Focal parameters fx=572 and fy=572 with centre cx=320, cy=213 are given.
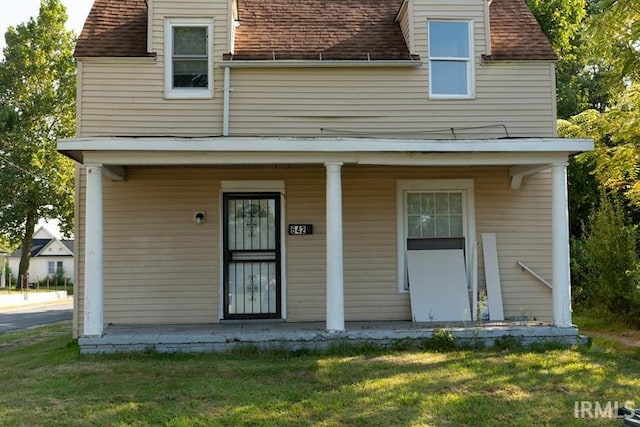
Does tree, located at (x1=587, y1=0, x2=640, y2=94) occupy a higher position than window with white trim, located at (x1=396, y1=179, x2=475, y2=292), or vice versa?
tree, located at (x1=587, y1=0, x2=640, y2=94)

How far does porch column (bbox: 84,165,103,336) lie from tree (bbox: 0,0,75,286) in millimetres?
25451

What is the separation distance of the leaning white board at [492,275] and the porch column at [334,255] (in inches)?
107

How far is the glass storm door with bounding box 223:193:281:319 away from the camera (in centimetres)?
901

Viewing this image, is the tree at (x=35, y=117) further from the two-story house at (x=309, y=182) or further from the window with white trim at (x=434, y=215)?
the window with white trim at (x=434, y=215)

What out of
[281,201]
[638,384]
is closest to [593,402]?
[638,384]

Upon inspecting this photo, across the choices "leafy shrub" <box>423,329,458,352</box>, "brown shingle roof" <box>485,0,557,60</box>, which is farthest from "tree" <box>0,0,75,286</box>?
"leafy shrub" <box>423,329,458,352</box>

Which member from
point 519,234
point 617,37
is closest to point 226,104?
point 519,234

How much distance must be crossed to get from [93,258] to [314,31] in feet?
16.9

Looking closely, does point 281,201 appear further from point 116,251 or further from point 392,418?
point 392,418

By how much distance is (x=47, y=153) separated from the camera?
102 feet

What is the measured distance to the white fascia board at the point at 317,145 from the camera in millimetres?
7371

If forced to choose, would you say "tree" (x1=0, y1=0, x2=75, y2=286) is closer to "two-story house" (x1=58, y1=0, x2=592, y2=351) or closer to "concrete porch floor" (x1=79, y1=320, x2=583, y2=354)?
"two-story house" (x1=58, y1=0, x2=592, y2=351)

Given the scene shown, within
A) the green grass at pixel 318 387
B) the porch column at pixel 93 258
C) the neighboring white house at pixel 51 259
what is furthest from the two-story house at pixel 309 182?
the neighboring white house at pixel 51 259

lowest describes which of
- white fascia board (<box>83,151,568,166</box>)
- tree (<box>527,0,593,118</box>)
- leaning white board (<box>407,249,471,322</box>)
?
leaning white board (<box>407,249,471,322</box>)
